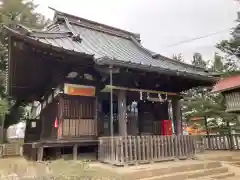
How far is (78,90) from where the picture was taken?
932 centimetres

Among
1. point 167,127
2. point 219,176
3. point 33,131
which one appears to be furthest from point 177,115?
point 33,131

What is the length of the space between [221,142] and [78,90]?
420 inches

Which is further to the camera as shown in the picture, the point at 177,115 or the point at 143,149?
the point at 177,115

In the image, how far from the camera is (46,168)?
5.93 meters

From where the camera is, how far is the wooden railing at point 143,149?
25.3ft

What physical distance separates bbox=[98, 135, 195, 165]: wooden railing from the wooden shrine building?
0.63 meters

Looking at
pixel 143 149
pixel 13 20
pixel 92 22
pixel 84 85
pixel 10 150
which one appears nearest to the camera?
pixel 143 149

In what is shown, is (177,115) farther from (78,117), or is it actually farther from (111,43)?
(111,43)

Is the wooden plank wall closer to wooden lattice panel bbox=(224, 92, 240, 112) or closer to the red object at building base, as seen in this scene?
the red object at building base

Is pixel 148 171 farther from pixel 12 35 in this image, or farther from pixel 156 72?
pixel 12 35

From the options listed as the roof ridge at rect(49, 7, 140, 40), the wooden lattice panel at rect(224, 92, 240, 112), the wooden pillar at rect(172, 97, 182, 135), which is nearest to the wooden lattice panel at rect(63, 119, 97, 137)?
the wooden pillar at rect(172, 97, 182, 135)

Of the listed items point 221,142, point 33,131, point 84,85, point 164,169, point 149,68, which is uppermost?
point 149,68

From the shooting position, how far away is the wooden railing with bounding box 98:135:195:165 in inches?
304

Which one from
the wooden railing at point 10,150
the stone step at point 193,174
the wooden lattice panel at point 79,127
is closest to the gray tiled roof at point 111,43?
the wooden lattice panel at point 79,127
